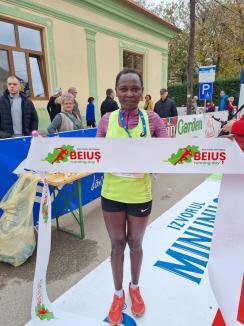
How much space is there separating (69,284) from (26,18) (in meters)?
8.25

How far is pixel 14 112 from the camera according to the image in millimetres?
3908

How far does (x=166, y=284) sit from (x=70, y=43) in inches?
371

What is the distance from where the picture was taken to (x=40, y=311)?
2084mm

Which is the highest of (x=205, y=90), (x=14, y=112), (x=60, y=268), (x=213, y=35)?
(x=213, y=35)

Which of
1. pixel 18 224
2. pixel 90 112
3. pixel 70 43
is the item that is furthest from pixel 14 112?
pixel 70 43

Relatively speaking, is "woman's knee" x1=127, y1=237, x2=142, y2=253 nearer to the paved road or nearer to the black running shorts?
the black running shorts

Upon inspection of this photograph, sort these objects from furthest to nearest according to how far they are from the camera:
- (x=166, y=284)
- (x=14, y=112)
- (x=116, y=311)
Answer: (x=14, y=112)
(x=166, y=284)
(x=116, y=311)

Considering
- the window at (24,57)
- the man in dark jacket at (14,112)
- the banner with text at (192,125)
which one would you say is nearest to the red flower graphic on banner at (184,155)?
the man in dark jacket at (14,112)

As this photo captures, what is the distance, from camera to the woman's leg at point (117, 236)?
195 cm

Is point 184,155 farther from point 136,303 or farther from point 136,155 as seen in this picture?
point 136,303

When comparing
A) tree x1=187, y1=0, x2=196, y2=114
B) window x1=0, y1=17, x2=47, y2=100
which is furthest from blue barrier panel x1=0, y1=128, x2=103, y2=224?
tree x1=187, y1=0, x2=196, y2=114

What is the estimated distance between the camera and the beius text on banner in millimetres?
1811

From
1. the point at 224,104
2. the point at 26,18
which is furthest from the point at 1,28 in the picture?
the point at 224,104

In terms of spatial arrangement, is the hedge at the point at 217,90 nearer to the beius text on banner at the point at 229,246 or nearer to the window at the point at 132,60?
the window at the point at 132,60
